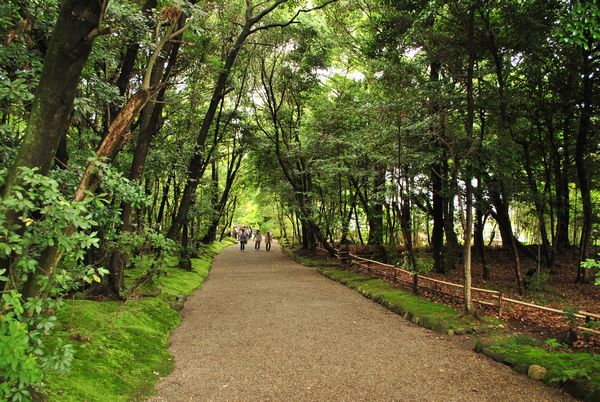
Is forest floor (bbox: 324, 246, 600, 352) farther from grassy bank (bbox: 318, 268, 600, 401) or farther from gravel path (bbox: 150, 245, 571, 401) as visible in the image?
gravel path (bbox: 150, 245, 571, 401)

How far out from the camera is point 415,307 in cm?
934

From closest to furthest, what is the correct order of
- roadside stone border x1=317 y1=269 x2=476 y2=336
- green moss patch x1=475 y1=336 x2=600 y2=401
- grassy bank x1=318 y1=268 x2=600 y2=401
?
1. green moss patch x1=475 y1=336 x2=600 y2=401
2. grassy bank x1=318 y1=268 x2=600 y2=401
3. roadside stone border x1=317 y1=269 x2=476 y2=336

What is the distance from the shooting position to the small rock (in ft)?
17.6

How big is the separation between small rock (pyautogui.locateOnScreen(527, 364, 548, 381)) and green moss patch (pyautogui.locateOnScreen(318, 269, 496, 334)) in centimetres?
193

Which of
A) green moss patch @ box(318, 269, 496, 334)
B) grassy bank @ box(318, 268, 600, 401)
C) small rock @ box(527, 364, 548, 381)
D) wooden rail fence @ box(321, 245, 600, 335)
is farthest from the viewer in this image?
green moss patch @ box(318, 269, 496, 334)

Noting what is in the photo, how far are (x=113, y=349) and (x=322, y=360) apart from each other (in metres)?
3.12

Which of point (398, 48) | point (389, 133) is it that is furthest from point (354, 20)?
point (389, 133)

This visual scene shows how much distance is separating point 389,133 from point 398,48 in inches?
89.3

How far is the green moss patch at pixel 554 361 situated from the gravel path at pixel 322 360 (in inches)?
6.9

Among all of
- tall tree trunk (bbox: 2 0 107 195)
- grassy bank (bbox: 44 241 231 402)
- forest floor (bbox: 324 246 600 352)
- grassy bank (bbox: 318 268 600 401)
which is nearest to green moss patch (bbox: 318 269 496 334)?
grassy bank (bbox: 318 268 600 401)

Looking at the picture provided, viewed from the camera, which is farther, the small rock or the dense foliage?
the small rock

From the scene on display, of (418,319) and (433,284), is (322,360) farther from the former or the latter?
(433,284)

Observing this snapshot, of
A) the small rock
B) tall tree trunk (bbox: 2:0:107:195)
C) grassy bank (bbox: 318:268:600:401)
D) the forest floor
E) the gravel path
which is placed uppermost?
tall tree trunk (bbox: 2:0:107:195)

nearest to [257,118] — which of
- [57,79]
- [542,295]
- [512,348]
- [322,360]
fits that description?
[542,295]
